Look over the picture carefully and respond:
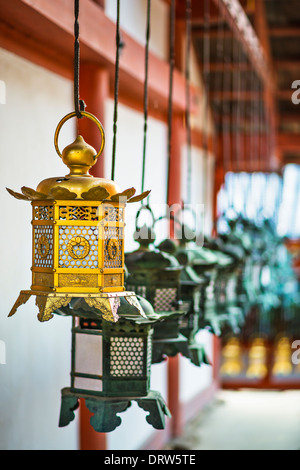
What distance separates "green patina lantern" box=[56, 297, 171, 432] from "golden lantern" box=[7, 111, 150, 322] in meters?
0.27

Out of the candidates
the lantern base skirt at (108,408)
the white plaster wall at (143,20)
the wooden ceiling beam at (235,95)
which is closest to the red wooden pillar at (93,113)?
the white plaster wall at (143,20)

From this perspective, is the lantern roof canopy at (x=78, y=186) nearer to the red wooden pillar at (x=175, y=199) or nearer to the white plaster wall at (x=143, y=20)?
the white plaster wall at (x=143, y=20)

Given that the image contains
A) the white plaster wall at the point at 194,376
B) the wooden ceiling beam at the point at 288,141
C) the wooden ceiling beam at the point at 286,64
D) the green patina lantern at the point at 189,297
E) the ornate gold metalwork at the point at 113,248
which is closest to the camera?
the ornate gold metalwork at the point at 113,248

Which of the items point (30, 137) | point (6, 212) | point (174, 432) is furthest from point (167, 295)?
point (174, 432)

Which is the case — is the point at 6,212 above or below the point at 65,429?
above

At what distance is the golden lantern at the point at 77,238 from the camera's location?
7.34 ft

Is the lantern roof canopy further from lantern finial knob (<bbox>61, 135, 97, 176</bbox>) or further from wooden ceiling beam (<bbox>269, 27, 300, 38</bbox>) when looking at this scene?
wooden ceiling beam (<bbox>269, 27, 300, 38</bbox>)

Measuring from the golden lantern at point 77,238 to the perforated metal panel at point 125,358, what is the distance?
1.06 ft

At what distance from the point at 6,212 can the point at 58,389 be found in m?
1.23

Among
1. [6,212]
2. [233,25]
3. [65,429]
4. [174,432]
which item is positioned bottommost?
[174,432]

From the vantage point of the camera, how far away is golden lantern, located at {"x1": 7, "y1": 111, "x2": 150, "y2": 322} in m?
2.24

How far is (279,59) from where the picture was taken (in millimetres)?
9461

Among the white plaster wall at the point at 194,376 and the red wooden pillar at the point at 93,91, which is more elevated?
the red wooden pillar at the point at 93,91

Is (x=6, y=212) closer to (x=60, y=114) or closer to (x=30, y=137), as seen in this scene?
(x=30, y=137)
